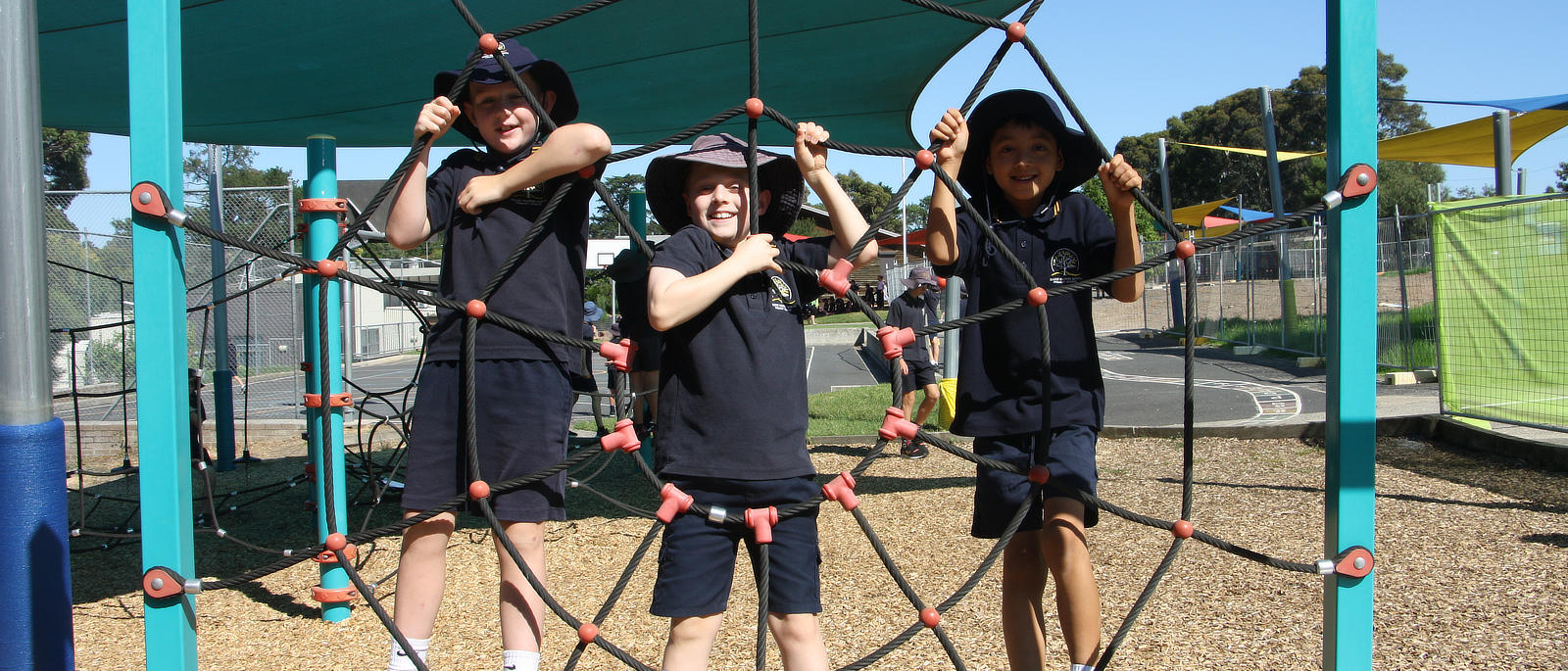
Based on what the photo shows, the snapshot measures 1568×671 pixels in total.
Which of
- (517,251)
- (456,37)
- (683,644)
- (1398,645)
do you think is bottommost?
(1398,645)

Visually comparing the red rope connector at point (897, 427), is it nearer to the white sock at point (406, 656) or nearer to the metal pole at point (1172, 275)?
the white sock at point (406, 656)

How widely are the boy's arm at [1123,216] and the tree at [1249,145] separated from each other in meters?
43.4

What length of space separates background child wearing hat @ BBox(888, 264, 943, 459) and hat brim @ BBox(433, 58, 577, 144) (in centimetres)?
378

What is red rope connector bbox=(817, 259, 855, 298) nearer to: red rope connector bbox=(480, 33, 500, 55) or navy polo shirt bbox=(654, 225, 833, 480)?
navy polo shirt bbox=(654, 225, 833, 480)

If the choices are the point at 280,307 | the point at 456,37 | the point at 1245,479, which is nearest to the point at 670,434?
the point at 456,37

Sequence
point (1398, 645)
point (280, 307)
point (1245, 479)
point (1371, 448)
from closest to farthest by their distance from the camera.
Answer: point (1371, 448) → point (1398, 645) → point (1245, 479) → point (280, 307)

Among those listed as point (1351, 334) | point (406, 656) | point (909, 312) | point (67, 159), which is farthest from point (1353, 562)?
point (67, 159)

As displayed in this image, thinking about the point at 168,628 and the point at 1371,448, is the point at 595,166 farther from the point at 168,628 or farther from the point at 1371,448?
the point at 1371,448

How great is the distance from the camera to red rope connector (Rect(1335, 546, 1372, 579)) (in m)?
1.71

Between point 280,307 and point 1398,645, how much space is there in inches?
491

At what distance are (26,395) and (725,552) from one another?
4.58 ft

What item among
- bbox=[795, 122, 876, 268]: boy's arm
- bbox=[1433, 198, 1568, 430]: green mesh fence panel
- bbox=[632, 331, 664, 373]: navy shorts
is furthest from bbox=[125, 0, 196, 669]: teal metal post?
bbox=[1433, 198, 1568, 430]: green mesh fence panel

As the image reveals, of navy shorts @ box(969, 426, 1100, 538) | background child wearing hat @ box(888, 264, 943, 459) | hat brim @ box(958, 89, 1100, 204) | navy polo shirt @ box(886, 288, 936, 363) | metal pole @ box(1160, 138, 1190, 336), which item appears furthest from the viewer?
metal pole @ box(1160, 138, 1190, 336)

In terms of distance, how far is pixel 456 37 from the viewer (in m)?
3.38
